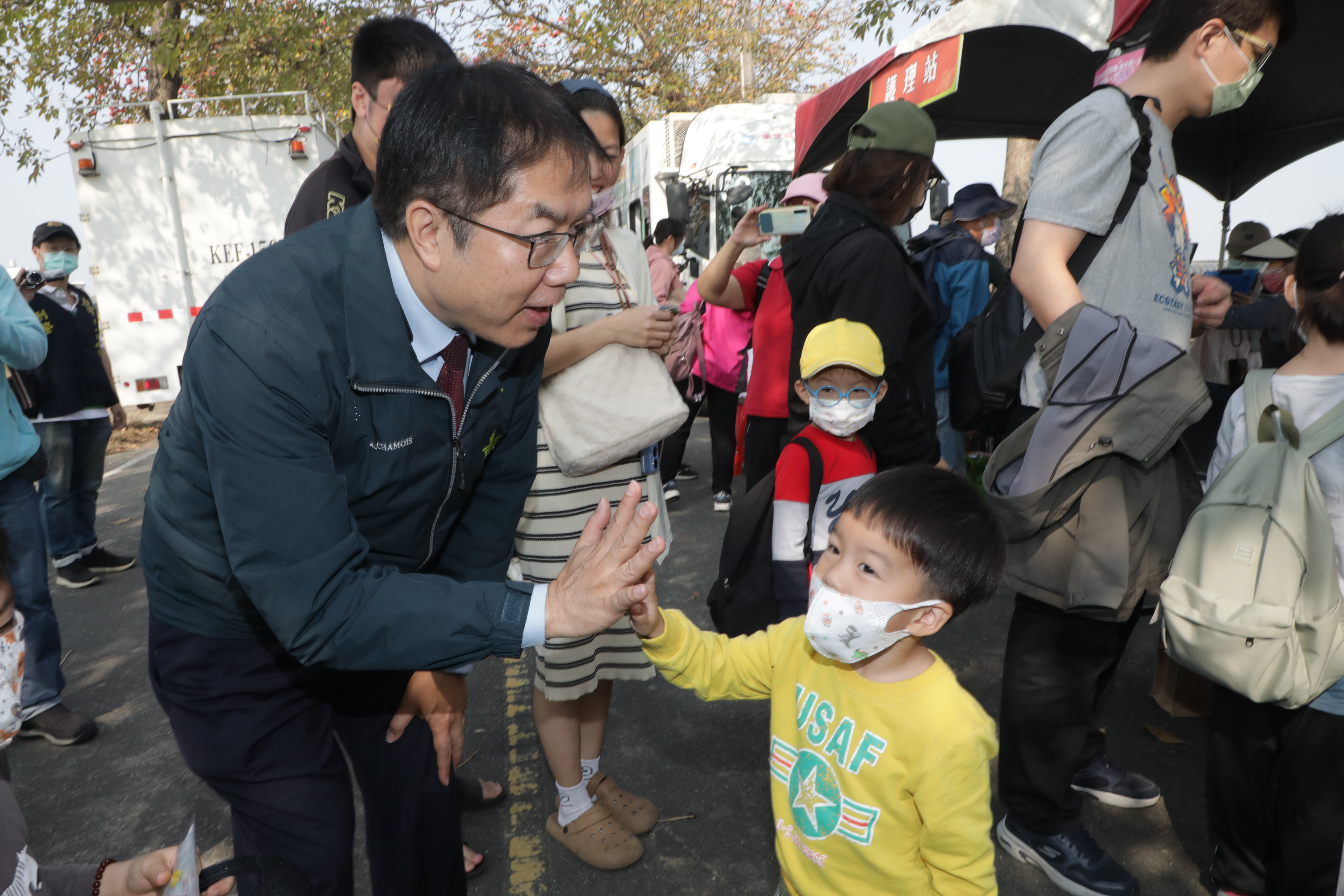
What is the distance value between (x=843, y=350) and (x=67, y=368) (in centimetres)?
478

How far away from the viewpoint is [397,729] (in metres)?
1.91

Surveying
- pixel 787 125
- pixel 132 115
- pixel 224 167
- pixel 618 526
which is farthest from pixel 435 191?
pixel 132 115

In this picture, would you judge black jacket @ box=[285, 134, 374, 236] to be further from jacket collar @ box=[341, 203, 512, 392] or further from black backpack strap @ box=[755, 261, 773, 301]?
black backpack strap @ box=[755, 261, 773, 301]

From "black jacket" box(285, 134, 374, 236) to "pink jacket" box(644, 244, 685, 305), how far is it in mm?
4017

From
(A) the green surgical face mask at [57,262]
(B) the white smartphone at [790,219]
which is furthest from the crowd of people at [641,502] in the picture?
(A) the green surgical face mask at [57,262]

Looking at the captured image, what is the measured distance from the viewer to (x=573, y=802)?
2.75 meters

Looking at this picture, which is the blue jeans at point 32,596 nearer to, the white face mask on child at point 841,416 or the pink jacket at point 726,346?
the white face mask on child at point 841,416

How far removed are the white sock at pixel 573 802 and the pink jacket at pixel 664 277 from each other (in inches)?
174

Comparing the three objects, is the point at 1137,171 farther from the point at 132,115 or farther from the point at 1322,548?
the point at 132,115

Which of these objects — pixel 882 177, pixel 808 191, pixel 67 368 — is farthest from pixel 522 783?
pixel 67 368

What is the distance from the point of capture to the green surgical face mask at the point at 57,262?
16.9 ft

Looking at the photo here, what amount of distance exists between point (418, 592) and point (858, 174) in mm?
2144

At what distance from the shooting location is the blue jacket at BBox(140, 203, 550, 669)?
1.31 meters

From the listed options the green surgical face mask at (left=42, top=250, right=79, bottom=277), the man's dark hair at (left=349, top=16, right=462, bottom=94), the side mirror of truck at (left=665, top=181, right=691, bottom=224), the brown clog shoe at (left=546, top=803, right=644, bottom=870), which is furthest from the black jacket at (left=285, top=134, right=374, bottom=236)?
the side mirror of truck at (left=665, top=181, right=691, bottom=224)
